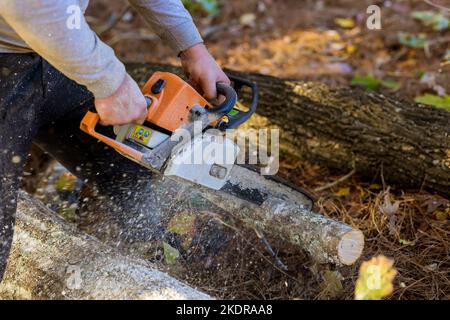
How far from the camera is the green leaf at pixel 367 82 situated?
3791 mm

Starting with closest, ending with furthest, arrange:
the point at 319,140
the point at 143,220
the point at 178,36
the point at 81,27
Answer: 1. the point at 81,27
2. the point at 178,36
3. the point at 143,220
4. the point at 319,140

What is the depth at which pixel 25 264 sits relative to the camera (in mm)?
2344

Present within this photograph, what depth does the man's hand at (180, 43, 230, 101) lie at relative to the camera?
247cm

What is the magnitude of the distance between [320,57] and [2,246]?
116 inches

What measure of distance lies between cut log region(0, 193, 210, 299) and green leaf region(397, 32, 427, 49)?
2921mm

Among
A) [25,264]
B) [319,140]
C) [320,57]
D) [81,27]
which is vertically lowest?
[320,57]

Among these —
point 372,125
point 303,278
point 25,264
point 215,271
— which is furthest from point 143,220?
point 372,125

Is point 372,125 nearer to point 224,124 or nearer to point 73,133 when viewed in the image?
point 224,124

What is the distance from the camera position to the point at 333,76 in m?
4.15

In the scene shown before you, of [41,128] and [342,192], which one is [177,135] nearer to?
[41,128]

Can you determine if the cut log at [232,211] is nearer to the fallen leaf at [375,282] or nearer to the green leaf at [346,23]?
the fallen leaf at [375,282]

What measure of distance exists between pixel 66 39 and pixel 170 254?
1096 millimetres

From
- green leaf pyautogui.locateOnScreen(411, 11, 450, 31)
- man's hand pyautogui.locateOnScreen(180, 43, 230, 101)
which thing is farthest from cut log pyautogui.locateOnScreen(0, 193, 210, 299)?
green leaf pyautogui.locateOnScreen(411, 11, 450, 31)

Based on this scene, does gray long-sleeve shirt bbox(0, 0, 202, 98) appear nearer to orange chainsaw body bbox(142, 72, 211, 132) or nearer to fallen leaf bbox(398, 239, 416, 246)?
orange chainsaw body bbox(142, 72, 211, 132)
